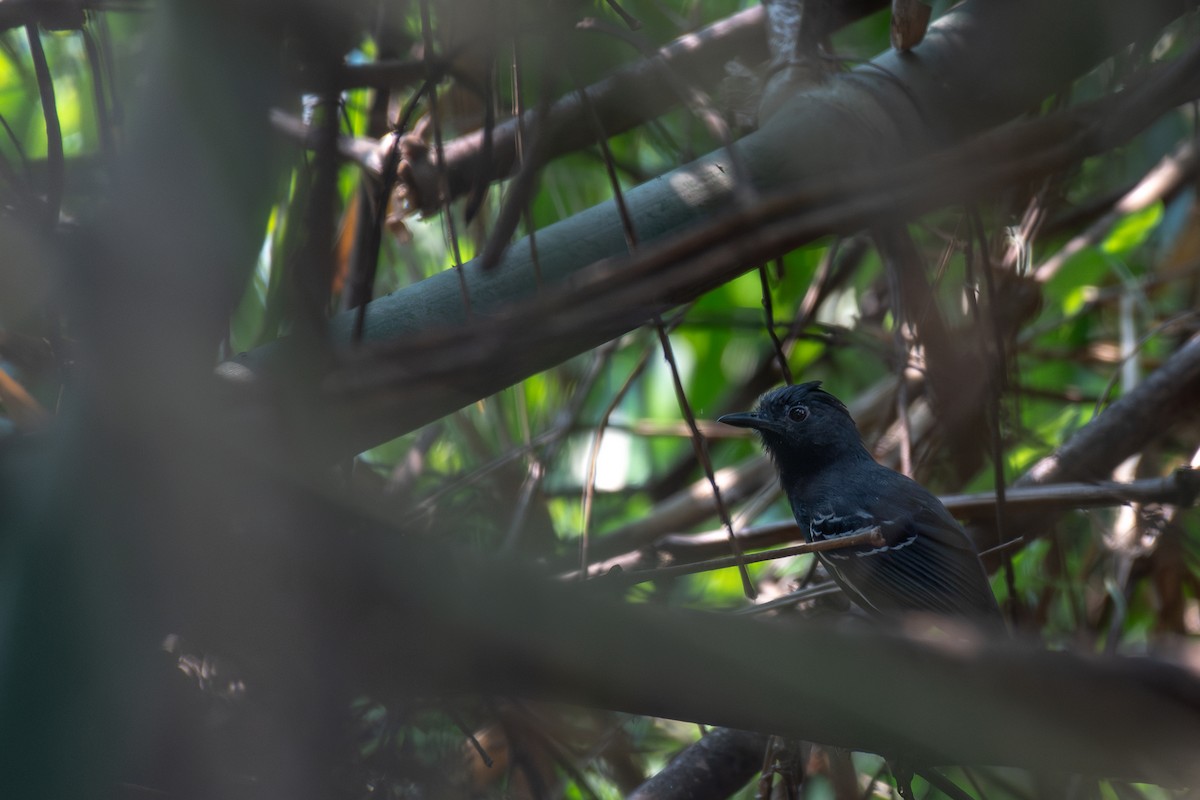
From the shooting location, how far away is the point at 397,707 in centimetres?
159

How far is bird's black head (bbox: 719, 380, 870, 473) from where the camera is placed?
10.8 ft

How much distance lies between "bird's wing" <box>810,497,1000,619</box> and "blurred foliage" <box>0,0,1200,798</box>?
0.22m

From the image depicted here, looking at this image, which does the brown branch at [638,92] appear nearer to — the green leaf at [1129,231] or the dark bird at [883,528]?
the dark bird at [883,528]

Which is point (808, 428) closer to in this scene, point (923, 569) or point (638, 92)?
point (923, 569)

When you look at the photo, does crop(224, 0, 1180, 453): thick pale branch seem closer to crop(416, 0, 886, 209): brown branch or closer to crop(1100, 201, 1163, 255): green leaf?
crop(416, 0, 886, 209): brown branch

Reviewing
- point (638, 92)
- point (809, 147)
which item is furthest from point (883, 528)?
point (638, 92)

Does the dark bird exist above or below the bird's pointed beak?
below

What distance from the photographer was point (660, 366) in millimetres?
4617

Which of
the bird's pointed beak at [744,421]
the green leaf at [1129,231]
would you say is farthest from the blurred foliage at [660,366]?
the bird's pointed beak at [744,421]

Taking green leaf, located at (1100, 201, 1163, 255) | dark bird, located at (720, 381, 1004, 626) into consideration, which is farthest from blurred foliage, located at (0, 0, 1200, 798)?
dark bird, located at (720, 381, 1004, 626)

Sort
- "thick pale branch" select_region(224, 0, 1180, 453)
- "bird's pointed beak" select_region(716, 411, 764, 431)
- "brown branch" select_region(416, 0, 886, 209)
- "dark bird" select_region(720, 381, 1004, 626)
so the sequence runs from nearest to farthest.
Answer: "thick pale branch" select_region(224, 0, 1180, 453) < "brown branch" select_region(416, 0, 886, 209) < "dark bird" select_region(720, 381, 1004, 626) < "bird's pointed beak" select_region(716, 411, 764, 431)

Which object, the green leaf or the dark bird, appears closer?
the dark bird

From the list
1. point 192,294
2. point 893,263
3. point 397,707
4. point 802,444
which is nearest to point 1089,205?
point 802,444

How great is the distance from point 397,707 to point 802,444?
2085 millimetres
